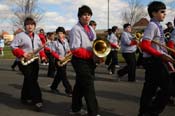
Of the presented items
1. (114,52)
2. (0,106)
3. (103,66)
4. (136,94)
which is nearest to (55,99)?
(0,106)

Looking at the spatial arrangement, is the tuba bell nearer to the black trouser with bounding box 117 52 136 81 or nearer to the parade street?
the parade street

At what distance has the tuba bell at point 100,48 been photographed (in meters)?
7.36

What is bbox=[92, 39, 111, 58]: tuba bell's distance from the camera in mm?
7363

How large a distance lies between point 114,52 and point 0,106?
8.74 m

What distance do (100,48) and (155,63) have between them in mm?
1067

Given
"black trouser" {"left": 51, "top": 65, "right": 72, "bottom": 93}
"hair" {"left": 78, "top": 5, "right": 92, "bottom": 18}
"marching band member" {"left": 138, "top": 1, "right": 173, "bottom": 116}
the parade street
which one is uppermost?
"hair" {"left": 78, "top": 5, "right": 92, "bottom": 18}

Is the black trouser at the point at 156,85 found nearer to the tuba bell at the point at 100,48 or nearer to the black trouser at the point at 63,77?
the tuba bell at the point at 100,48

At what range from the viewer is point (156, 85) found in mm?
7016

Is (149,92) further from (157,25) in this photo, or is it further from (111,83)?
(111,83)

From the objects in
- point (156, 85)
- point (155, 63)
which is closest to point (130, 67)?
point (156, 85)

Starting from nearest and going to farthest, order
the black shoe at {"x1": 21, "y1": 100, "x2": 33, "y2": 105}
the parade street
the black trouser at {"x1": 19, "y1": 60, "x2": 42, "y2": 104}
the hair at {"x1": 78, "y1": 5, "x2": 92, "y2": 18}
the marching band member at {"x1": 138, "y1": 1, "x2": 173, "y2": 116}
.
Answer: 1. the marching band member at {"x1": 138, "y1": 1, "x2": 173, "y2": 116}
2. the hair at {"x1": 78, "y1": 5, "x2": 92, "y2": 18}
3. the parade street
4. the black trouser at {"x1": 19, "y1": 60, "x2": 42, "y2": 104}
5. the black shoe at {"x1": 21, "y1": 100, "x2": 33, "y2": 105}

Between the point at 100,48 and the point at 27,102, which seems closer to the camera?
the point at 100,48

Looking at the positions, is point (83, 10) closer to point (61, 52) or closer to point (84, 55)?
point (84, 55)

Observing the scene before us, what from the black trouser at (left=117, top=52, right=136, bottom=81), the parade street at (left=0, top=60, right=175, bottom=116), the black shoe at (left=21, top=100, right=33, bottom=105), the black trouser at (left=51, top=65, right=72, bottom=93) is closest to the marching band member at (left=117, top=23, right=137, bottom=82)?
the black trouser at (left=117, top=52, right=136, bottom=81)
